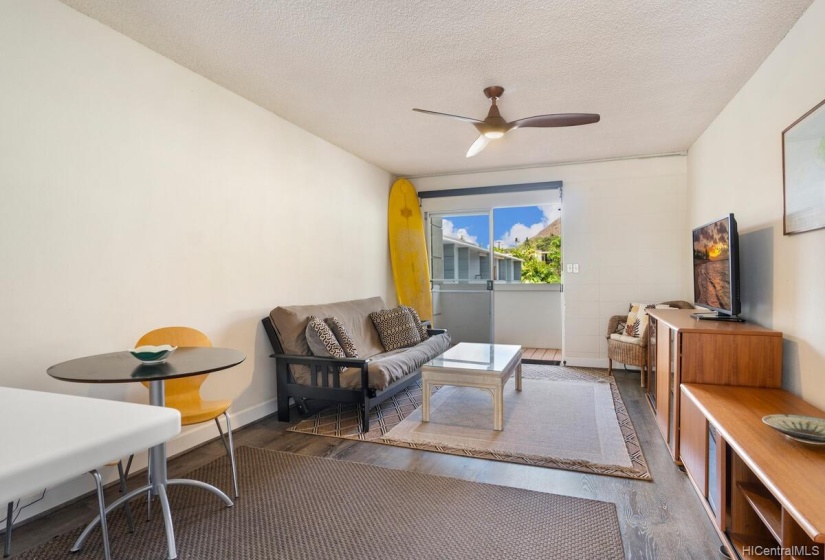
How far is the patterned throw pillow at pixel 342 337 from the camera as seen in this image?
3.37 meters

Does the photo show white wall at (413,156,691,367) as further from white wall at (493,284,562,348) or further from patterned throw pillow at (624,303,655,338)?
white wall at (493,284,562,348)

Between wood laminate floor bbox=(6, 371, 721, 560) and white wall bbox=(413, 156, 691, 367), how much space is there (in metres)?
1.90

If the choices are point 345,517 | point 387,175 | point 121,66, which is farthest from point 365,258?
point 345,517

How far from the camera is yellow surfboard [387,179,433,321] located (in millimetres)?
5547

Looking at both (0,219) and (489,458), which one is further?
(489,458)

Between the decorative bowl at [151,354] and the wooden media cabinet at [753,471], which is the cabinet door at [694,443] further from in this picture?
the decorative bowl at [151,354]

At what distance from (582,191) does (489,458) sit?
11.9ft

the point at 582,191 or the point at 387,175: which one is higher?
the point at 387,175

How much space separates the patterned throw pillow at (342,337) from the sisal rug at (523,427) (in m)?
0.47

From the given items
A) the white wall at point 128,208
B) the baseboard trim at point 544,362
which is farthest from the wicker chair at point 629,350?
the white wall at point 128,208

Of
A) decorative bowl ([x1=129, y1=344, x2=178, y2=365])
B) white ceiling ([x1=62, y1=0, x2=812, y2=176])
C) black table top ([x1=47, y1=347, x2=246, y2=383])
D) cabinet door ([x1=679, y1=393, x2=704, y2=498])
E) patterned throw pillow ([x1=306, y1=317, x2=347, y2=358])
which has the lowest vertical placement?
cabinet door ([x1=679, y1=393, x2=704, y2=498])

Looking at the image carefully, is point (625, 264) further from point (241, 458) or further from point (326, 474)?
point (241, 458)

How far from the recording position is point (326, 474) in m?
2.43

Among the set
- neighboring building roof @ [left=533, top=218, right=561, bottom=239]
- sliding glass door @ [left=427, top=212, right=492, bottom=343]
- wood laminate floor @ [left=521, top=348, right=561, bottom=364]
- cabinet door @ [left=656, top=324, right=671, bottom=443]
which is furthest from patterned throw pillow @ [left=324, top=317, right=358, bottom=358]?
neighboring building roof @ [left=533, top=218, right=561, bottom=239]
